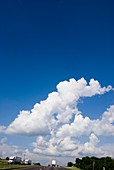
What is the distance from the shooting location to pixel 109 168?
86125mm

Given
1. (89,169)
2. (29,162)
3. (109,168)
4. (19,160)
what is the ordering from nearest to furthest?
1. (109,168)
2. (89,169)
3. (19,160)
4. (29,162)

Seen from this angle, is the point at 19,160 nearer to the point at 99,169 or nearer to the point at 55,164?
the point at 55,164

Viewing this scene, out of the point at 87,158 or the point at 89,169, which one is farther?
the point at 87,158

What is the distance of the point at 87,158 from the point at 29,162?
29.5 metres

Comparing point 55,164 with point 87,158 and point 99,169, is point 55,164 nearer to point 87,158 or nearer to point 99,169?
point 87,158

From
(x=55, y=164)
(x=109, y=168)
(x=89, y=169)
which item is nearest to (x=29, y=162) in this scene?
(x=55, y=164)

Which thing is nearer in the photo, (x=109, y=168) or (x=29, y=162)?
(x=109, y=168)

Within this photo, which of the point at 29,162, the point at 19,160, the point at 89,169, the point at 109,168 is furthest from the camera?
the point at 29,162

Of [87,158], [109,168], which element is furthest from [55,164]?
[109,168]

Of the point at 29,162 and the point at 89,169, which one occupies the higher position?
the point at 29,162

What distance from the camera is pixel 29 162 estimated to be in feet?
513

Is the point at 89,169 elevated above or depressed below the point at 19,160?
below

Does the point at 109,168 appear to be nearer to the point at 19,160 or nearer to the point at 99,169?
the point at 99,169

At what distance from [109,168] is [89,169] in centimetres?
1021
